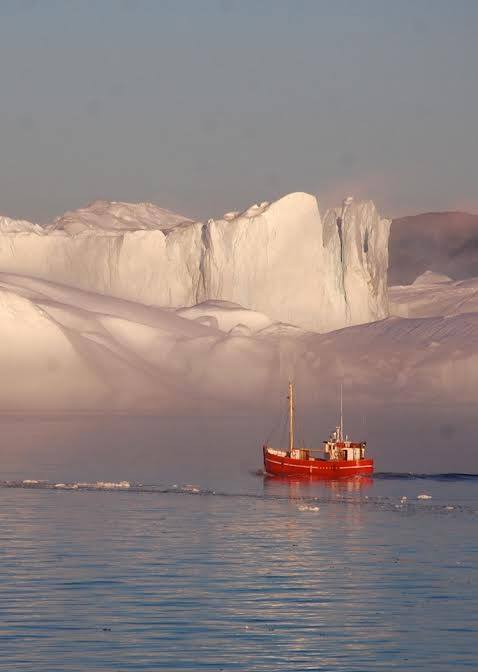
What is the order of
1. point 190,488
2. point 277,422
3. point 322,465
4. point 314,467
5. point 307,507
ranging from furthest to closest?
point 277,422 → point 314,467 → point 322,465 → point 190,488 → point 307,507

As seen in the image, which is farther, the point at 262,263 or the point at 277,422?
the point at 262,263

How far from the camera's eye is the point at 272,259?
16700 cm

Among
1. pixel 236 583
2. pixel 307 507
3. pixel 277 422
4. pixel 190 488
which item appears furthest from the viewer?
pixel 277 422

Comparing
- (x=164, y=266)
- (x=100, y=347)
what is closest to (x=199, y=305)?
(x=164, y=266)

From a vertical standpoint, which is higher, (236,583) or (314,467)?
(314,467)

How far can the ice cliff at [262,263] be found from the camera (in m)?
166

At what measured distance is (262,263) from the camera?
167625 mm

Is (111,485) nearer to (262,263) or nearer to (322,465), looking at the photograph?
(322,465)

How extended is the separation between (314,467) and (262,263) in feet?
330

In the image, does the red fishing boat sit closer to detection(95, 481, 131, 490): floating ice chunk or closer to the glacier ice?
detection(95, 481, 131, 490): floating ice chunk

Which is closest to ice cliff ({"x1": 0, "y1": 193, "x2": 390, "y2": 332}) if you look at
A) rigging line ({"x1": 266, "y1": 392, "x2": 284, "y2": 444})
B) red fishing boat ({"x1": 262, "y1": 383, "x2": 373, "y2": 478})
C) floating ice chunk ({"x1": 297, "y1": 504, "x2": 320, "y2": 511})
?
rigging line ({"x1": 266, "y1": 392, "x2": 284, "y2": 444})

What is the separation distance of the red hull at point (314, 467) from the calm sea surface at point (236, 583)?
36.0 ft

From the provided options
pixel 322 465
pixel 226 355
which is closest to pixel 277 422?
pixel 226 355

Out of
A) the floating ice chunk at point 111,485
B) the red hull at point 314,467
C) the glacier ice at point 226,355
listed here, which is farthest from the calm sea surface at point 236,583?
the glacier ice at point 226,355
